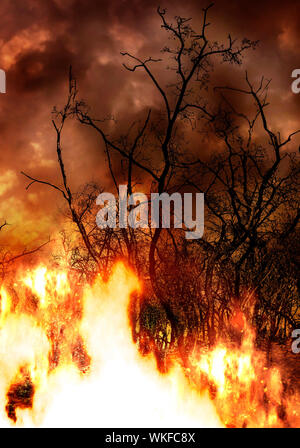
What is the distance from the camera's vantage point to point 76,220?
13.5 meters

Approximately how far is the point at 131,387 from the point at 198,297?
4292 millimetres

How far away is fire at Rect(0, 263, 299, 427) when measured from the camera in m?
7.39

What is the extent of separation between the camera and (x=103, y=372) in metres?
9.26

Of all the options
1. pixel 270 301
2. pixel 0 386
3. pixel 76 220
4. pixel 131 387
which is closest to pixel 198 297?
pixel 270 301

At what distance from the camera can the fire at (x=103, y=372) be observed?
7.39m

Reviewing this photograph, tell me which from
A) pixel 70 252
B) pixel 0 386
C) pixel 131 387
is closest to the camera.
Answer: pixel 131 387

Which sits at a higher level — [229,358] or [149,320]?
[149,320]

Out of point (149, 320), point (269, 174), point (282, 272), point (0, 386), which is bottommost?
point (0, 386)

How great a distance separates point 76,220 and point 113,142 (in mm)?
3079

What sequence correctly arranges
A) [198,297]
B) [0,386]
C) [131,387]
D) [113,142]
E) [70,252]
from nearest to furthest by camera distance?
[131,387] → [0,386] → [198,297] → [113,142] → [70,252]

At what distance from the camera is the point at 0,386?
9.68 metres

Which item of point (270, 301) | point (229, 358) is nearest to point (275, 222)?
point (270, 301)

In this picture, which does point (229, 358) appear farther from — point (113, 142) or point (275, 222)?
point (113, 142)

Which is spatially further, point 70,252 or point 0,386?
point 70,252
